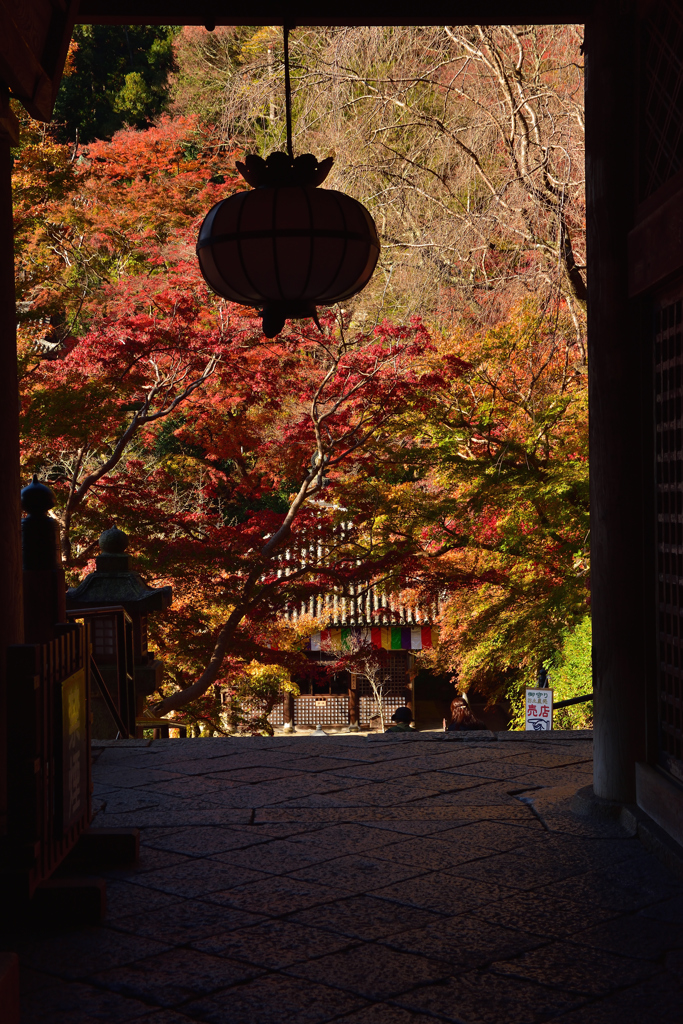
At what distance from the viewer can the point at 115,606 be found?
261 inches

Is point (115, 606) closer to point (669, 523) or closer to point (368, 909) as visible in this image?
point (368, 909)

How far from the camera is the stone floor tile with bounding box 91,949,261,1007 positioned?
106 inches

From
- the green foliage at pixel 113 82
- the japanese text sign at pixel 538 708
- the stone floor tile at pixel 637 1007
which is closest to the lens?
the stone floor tile at pixel 637 1007

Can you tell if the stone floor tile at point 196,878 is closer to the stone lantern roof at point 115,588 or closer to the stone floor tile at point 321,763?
the stone floor tile at point 321,763

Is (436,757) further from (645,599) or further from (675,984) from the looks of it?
(675,984)

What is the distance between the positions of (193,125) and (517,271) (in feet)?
35.7

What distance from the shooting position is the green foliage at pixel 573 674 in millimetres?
11258

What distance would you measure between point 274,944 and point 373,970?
0.35 meters

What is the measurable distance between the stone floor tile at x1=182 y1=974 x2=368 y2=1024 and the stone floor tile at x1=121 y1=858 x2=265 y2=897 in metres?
0.79

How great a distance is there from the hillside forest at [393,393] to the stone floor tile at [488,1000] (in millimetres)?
7732

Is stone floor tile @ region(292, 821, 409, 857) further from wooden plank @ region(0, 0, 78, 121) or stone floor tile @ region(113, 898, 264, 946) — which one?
wooden plank @ region(0, 0, 78, 121)

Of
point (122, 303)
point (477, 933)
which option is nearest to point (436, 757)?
point (477, 933)

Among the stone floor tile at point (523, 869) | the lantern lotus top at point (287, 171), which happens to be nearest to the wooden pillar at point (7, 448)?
the lantern lotus top at point (287, 171)

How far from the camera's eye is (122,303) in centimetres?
1521
